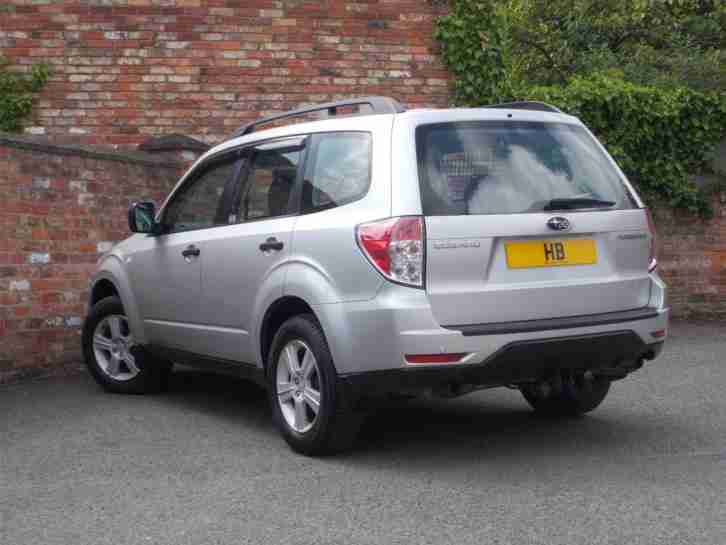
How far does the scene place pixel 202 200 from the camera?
24.3ft

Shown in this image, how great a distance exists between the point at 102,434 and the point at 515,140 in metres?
3.09

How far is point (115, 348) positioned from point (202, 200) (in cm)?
162

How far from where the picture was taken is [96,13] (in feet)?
38.5

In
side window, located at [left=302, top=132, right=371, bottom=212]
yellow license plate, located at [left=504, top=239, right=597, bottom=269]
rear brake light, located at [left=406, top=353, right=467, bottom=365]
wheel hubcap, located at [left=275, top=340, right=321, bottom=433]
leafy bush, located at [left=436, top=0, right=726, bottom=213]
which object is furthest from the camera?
leafy bush, located at [left=436, top=0, right=726, bottom=213]

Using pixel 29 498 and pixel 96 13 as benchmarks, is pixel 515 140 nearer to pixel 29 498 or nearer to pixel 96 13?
pixel 29 498

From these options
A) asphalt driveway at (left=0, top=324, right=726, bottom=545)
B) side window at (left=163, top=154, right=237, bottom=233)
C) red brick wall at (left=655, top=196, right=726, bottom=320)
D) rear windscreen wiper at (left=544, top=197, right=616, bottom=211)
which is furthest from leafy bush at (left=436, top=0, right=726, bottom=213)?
rear windscreen wiper at (left=544, top=197, right=616, bottom=211)

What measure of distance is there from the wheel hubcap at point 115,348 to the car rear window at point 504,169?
352cm

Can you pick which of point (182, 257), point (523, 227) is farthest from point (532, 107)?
point (182, 257)

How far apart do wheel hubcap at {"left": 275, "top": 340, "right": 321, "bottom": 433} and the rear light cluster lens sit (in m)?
0.72

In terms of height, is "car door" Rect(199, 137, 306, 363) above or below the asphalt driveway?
above

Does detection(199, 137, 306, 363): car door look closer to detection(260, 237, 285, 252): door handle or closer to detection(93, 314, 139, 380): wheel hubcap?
detection(260, 237, 285, 252): door handle

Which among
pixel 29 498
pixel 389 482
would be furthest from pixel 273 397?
pixel 29 498

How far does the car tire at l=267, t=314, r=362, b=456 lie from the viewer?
5.66 m

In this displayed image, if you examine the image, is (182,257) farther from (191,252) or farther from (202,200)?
(202,200)
